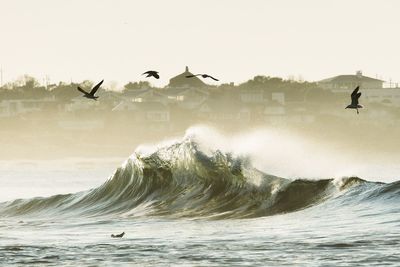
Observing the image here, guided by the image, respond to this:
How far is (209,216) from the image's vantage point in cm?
2583

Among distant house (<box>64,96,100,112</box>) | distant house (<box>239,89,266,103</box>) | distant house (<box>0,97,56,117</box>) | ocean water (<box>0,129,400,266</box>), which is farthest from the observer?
distant house (<box>0,97,56,117</box>)

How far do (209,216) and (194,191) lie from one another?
4561 mm

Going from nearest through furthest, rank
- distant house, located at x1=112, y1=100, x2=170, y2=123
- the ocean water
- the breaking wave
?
the ocean water
the breaking wave
distant house, located at x1=112, y1=100, x2=170, y2=123

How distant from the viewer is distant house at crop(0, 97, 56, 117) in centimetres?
19112

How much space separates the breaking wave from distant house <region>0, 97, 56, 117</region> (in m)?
157

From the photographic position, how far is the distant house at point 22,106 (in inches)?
7525

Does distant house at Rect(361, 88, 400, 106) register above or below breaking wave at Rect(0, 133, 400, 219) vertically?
above

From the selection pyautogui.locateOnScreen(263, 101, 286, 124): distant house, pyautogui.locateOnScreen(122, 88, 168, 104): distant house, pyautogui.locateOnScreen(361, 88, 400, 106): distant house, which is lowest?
pyautogui.locateOnScreen(263, 101, 286, 124): distant house

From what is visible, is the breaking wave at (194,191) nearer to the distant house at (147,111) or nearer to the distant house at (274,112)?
the distant house at (147,111)

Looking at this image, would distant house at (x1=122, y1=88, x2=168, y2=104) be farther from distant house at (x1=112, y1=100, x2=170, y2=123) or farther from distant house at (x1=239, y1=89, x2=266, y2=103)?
distant house at (x1=239, y1=89, x2=266, y2=103)

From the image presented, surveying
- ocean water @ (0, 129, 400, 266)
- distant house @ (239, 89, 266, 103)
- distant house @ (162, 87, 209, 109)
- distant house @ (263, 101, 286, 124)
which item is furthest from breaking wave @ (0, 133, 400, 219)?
distant house @ (239, 89, 266, 103)

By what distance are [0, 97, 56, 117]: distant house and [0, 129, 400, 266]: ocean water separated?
15713 centimetres

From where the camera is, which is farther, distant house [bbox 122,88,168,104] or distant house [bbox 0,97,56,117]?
distant house [bbox 0,97,56,117]

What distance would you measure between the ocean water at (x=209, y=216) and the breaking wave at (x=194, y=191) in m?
0.04
